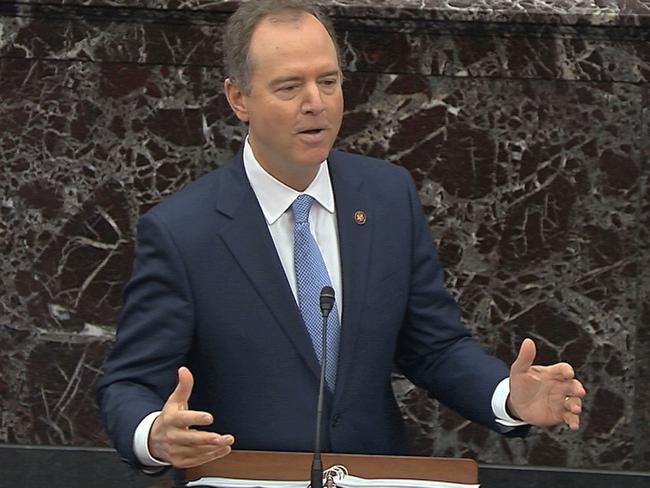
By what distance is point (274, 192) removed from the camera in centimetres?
335

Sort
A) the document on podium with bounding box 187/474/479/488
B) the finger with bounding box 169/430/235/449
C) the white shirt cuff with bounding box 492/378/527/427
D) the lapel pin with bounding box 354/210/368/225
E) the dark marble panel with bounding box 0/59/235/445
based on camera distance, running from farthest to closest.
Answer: the dark marble panel with bounding box 0/59/235/445
the lapel pin with bounding box 354/210/368/225
the white shirt cuff with bounding box 492/378/527/427
the document on podium with bounding box 187/474/479/488
the finger with bounding box 169/430/235/449

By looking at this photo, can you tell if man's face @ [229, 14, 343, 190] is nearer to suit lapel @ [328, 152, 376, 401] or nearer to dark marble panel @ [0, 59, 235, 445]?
suit lapel @ [328, 152, 376, 401]

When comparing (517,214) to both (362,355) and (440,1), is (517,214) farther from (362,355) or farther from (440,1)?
(362,355)

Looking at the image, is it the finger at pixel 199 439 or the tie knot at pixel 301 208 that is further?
the tie knot at pixel 301 208

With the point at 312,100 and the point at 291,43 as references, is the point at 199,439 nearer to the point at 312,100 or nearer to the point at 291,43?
the point at 312,100

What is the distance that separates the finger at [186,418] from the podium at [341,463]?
8.3 inches

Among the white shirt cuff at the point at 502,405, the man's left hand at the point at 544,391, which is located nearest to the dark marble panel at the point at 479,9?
the white shirt cuff at the point at 502,405

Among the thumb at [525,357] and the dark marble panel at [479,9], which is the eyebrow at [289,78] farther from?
the dark marble panel at [479,9]

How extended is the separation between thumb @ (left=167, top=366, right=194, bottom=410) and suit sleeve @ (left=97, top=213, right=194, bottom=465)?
36 centimetres

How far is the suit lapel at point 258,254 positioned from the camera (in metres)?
3.25

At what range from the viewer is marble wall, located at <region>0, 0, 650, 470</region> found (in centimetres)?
460

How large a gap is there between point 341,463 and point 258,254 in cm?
59

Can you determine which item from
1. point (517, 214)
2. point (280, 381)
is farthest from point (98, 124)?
point (280, 381)

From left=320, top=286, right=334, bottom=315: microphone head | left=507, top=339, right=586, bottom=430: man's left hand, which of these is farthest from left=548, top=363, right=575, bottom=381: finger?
left=320, top=286, right=334, bottom=315: microphone head
